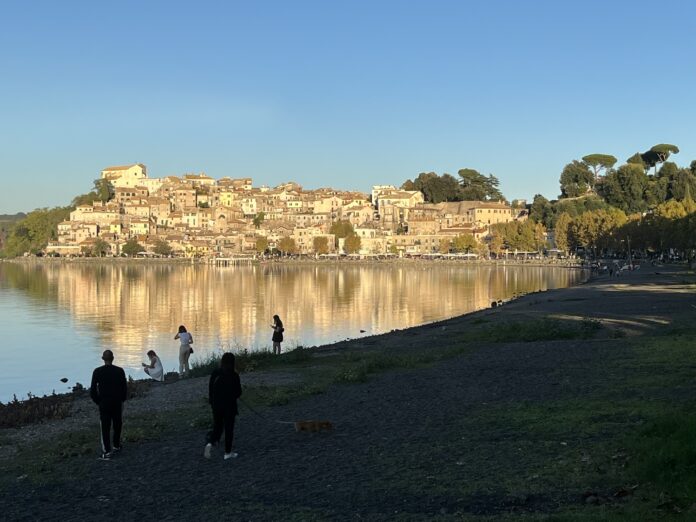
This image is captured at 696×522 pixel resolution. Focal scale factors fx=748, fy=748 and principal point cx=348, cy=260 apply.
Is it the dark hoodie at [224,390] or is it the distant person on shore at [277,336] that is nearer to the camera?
the dark hoodie at [224,390]

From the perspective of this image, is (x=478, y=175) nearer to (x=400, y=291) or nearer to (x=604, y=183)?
(x=604, y=183)

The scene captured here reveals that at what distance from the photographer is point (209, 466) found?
28.5 ft

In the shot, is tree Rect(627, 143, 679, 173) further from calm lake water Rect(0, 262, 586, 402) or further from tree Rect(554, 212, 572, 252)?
calm lake water Rect(0, 262, 586, 402)

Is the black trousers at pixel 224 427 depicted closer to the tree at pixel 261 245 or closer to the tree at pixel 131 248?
the tree at pixel 261 245

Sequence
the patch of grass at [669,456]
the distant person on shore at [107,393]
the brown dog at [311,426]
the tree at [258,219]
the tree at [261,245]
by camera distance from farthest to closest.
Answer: the tree at [258,219] < the tree at [261,245] < the brown dog at [311,426] < the distant person on shore at [107,393] < the patch of grass at [669,456]

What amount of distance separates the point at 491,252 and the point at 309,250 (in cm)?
4079

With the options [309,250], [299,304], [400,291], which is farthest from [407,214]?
[299,304]

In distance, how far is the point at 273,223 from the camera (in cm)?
17712

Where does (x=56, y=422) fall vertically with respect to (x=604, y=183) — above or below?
below

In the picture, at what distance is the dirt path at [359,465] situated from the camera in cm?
695

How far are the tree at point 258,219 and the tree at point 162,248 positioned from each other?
978 inches

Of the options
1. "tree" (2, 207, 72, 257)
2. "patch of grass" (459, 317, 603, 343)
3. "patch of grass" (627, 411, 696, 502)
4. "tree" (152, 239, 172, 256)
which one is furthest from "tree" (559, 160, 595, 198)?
"patch of grass" (627, 411, 696, 502)

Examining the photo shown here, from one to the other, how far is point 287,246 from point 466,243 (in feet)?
128

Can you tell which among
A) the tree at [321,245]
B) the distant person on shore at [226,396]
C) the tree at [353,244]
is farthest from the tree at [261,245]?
the distant person on shore at [226,396]
